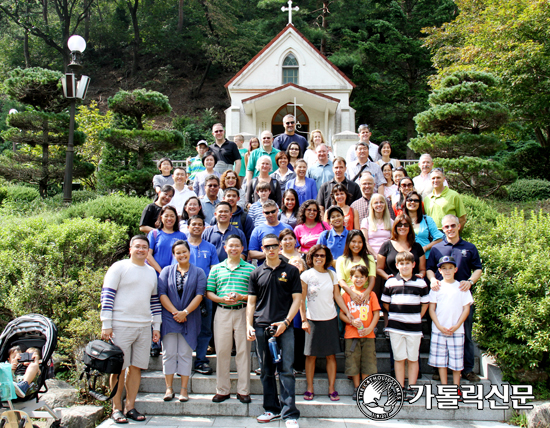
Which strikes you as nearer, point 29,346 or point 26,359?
point 26,359

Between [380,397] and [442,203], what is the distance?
310cm

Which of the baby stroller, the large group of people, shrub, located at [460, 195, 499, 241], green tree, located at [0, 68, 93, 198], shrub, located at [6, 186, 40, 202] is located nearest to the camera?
the baby stroller

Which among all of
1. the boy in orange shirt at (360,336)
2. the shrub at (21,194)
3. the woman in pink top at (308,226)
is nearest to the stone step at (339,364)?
the boy in orange shirt at (360,336)

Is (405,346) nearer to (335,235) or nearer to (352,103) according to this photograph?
(335,235)

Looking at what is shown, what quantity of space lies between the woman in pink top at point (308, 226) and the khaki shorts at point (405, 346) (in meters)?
1.63

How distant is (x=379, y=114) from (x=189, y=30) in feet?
69.1

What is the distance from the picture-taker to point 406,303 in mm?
4984

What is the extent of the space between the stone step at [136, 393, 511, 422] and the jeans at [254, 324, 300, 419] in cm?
27

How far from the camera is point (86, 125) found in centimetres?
1869

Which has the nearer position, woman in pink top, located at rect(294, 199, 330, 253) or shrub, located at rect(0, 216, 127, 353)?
woman in pink top, located at rect(294, 199, 330, 253)

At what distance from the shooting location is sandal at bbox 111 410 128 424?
15.1 ft

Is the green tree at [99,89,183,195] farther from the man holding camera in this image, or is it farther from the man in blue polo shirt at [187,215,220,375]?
the man holding camera

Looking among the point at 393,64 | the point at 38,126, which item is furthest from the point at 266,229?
the point at 393,64

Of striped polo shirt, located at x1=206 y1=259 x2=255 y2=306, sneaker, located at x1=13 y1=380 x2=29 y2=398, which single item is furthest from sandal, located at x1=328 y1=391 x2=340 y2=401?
sneaker, located at x1=13 y1=380 x2=29 y2=398
